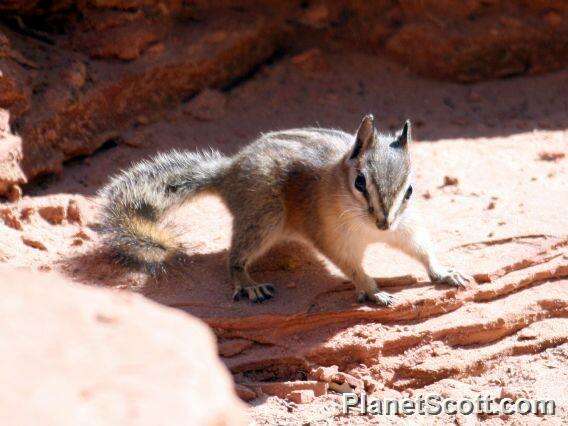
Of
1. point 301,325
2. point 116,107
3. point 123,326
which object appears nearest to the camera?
point 123,326

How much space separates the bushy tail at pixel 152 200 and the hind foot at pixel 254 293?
1.92 feet

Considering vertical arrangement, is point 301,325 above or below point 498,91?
below

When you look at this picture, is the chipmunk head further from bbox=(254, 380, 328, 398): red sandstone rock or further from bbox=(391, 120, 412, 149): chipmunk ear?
bbox=(254, 380, 328, 398): red sandstone rock

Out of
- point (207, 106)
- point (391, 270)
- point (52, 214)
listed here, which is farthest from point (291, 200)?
point (207, 106)

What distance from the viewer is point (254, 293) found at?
5.75 meters

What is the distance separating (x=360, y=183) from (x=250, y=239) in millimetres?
938

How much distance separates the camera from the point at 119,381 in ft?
8.24

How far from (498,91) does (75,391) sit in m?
7.28

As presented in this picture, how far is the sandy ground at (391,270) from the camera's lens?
214 inches

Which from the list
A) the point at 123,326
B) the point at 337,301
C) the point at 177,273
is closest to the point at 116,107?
the point at 177,273

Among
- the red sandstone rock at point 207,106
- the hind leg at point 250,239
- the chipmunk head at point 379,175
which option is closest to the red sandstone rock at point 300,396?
the hind leg at point 250,239

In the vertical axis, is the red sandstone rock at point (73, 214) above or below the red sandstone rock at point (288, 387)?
above

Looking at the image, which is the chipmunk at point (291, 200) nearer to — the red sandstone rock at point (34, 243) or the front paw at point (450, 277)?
the front paw at point (450, 277)

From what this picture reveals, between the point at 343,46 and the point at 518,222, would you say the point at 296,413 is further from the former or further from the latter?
the point at 343,46
